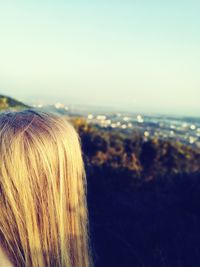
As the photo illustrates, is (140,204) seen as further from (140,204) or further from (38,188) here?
(38,188)

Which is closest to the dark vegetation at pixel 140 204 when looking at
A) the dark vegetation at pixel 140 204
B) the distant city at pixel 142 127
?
the dark vegetation at pixel 140 204

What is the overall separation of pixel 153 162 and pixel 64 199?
7.63m

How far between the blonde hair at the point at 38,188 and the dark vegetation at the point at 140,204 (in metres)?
2.21

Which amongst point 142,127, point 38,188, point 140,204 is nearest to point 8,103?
point 140,204

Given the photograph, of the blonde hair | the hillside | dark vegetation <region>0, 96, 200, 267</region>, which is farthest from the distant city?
the blonde hair

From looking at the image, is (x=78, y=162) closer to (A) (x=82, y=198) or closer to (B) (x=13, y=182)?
(A) (x=82, y=198)

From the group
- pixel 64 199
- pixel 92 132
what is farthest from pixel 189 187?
pixel 64 199

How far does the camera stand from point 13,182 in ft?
6.02

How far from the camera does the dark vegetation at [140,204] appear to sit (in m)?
4.72

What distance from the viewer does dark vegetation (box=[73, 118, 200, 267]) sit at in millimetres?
4719

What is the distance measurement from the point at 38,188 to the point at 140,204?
484 cm

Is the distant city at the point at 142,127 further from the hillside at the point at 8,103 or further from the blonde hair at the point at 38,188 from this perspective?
the blonde hair at the point at 38,188

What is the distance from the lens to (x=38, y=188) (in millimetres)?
1898

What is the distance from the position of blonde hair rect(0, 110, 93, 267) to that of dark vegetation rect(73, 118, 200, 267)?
2206mm
